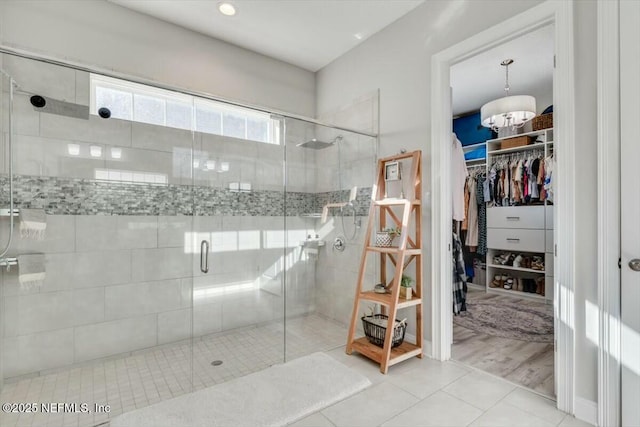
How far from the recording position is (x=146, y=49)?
277 centimetres

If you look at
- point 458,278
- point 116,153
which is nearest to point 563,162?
point 458,278

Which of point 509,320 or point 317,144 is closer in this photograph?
point 317,144

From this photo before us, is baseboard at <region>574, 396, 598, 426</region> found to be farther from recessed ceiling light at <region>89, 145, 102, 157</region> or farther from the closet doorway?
recessed ceiling light at <region>89, 145, 102, 157</region>

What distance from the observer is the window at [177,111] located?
235 centimetres

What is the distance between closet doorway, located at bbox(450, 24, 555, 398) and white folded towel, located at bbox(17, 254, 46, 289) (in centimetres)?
316

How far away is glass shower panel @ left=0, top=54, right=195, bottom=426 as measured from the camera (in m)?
2.08

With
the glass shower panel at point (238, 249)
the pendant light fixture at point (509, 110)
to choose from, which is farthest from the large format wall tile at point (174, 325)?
the pendant light fixture at point (509, 110)

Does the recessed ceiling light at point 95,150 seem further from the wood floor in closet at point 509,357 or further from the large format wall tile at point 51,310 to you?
the wood floor in closet at point 509,357

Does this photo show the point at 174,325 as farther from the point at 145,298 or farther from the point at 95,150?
the point at 95,150

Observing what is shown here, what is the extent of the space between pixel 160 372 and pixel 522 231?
14.8 ft

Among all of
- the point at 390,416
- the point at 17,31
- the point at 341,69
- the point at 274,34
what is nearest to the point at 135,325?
the point at 390,416

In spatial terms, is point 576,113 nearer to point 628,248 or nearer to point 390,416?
point 628,248

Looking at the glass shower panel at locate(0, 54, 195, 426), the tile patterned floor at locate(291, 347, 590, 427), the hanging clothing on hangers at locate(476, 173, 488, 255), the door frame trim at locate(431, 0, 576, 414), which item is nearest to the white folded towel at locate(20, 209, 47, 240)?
the glass shower panel at locate(0, 54, 195, 426)

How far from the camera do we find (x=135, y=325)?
2.56 m
